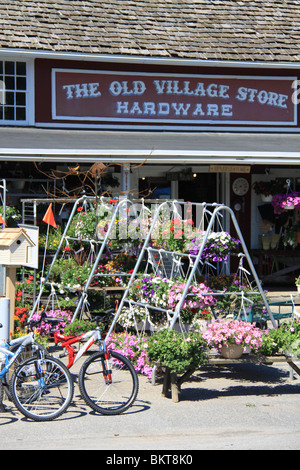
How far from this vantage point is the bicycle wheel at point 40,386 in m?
7.01

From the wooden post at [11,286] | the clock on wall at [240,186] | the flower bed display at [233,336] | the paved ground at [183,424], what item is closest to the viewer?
the paved ground at [183,424]

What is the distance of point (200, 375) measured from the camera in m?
9.37

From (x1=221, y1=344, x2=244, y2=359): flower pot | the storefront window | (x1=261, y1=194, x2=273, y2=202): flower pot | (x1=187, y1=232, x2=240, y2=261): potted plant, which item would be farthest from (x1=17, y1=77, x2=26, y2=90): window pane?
(x1=221, y1=344, x2=244, y2=359): flower pot

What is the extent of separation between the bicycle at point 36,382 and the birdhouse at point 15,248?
1698 mm

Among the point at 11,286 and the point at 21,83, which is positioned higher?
the point at 21,83

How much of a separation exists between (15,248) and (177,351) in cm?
269

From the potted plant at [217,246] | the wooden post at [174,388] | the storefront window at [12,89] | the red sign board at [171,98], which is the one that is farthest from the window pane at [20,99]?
the wooden post at [174,388]

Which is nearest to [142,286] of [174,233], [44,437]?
[174,233]

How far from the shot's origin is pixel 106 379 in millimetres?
7328

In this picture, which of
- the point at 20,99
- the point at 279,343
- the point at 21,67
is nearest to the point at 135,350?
the point at 279,343

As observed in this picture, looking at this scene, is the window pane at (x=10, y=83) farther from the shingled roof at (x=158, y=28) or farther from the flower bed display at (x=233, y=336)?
the flower bed display at (x=233, y=336)

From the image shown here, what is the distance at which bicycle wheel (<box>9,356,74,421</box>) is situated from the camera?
7.01 metres

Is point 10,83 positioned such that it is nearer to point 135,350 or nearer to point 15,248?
point 15,248

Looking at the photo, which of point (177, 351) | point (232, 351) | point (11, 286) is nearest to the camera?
point (177, 351)
